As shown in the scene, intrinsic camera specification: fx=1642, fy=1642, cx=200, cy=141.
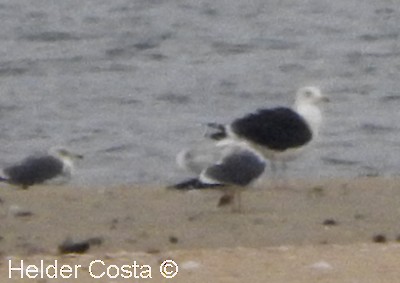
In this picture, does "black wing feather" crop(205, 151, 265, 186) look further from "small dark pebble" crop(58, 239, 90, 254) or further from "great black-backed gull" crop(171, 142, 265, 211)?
"small dark pebble" crop(58, 239, 90, 254)

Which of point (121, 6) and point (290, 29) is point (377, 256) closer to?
point (290, 29)

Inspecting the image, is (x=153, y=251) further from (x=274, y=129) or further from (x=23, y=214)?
(x=274, y=129)

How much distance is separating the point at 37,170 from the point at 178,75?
9.14 meters

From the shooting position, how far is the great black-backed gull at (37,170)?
12.8 meters

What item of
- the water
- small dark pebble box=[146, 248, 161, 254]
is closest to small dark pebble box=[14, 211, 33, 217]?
small dark pebble box=[146, 248, 161, 254]

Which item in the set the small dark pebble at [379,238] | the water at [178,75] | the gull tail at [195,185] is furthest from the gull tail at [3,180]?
the small dark pebble at [379,238]

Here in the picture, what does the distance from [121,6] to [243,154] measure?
55.7 ft

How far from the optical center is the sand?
836 centimetres

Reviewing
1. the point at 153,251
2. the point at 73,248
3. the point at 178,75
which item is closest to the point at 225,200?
the point at 153,251

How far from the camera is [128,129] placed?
1833cm

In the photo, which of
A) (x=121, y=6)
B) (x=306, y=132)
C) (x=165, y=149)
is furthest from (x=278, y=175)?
(x=121, y=6)

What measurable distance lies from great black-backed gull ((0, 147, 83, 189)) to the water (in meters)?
1.45

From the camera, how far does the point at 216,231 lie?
1027 centimetres

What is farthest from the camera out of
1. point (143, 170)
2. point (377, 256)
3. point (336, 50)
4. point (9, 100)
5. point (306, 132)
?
point (336, 50)
